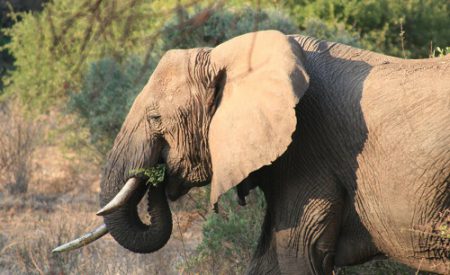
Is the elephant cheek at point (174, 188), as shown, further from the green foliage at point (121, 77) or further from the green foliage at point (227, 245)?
the green foliage at point (121, 77)

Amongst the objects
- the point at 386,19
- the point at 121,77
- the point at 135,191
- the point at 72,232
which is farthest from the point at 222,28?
the point at 135,191

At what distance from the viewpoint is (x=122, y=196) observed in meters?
4.68

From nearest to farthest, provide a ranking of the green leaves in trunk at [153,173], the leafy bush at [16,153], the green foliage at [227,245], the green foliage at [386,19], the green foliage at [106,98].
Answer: the green leaves in trunk at [153,173], the green foliage at [227,245], the green foliage at [106,98], the leafy bush at [16,153], the green foliage at [386,19]

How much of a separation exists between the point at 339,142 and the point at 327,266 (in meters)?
0.55

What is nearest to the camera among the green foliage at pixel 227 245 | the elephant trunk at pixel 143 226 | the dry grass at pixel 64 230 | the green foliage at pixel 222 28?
the elephant trunk at pixel 143 226

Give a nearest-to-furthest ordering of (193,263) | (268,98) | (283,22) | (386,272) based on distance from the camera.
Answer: (268,98) < (386,272) < (193,263) < (283,22)

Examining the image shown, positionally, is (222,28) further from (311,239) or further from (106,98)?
(311,239)

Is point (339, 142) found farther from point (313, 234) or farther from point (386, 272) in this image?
point (386, 272)

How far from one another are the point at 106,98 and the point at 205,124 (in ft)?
16.6

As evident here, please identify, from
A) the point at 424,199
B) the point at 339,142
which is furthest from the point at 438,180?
the point at 339,142

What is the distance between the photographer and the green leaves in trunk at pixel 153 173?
4.63 meters

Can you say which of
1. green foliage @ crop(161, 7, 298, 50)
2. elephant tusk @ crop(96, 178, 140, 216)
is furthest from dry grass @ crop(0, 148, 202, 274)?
green foliage @ crop(161, 7, 298, 50)

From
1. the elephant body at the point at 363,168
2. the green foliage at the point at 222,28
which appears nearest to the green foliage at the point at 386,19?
the green foliage at the point at 222,28

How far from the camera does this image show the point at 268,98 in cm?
434
